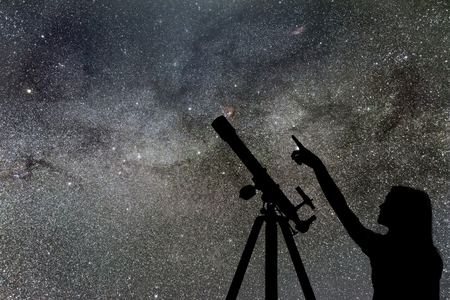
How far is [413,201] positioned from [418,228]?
181 mm

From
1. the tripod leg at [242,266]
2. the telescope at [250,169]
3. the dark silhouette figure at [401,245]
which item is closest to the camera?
the dark silhouette figure at [401,245]

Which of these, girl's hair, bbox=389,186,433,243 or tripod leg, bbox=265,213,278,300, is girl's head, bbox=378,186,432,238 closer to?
girl's hair, bbox=389,186,433,243

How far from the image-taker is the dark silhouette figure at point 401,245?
1.45 meters

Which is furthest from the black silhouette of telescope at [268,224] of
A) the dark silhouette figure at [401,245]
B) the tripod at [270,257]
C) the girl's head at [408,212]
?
the girl's head at [408,212]

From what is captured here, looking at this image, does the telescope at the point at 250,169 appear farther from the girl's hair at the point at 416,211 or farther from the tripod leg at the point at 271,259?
the girl's hair at the point at 416,211

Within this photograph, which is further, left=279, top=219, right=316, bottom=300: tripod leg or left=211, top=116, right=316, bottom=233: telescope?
left=211, top=116, right=316, bottom=233: telescope

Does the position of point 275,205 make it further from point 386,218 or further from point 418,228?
point 418,228

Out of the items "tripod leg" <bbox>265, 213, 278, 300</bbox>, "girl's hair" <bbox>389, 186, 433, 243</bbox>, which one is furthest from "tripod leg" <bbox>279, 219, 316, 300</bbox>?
"girl's hair" <bbox>389, 186, 433, 243</bbox>

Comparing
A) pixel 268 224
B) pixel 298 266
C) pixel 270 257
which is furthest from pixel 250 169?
pixel 298 266

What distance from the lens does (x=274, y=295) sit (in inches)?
86.8

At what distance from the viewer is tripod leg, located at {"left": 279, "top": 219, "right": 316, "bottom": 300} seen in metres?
2.30

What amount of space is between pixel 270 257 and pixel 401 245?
111 cm

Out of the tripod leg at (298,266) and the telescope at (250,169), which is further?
the telescope at (250,169)

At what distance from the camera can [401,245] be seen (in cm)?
155
